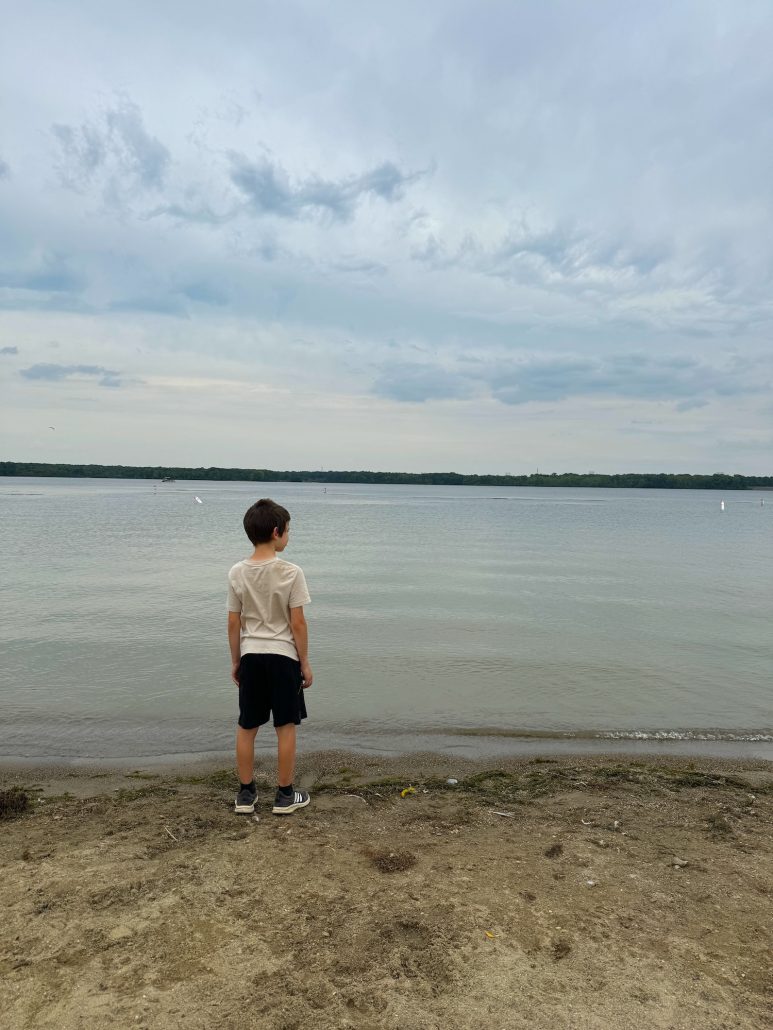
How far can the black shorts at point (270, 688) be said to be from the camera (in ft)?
16.4

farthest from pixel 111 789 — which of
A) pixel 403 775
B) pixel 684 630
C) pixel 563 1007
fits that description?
pixel 684 630

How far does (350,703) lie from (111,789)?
12.0ft

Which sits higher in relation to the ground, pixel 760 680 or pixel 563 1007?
pixel 563 1007

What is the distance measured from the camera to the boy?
4.93 m

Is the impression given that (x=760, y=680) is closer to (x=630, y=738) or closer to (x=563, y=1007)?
(x=630, y=738)

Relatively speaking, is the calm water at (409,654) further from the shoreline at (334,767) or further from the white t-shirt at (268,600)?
the white t-shirt at (268,600)

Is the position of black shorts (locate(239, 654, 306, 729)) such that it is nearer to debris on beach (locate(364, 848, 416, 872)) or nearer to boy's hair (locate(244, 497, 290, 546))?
boy's hair (locate(244, 497, 290, 546))

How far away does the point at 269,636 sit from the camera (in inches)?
196

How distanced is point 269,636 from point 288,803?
1.29m

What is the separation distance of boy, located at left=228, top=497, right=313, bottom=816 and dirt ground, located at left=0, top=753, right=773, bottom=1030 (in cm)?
63

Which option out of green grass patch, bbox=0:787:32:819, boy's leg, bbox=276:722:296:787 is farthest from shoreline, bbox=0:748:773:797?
boy's leg, bbox=276:722:296:787

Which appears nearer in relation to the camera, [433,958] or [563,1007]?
[563,1007]

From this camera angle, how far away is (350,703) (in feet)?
30.0

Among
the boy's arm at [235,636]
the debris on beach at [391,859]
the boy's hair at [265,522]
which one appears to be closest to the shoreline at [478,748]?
the boy's arm at [235,636]
